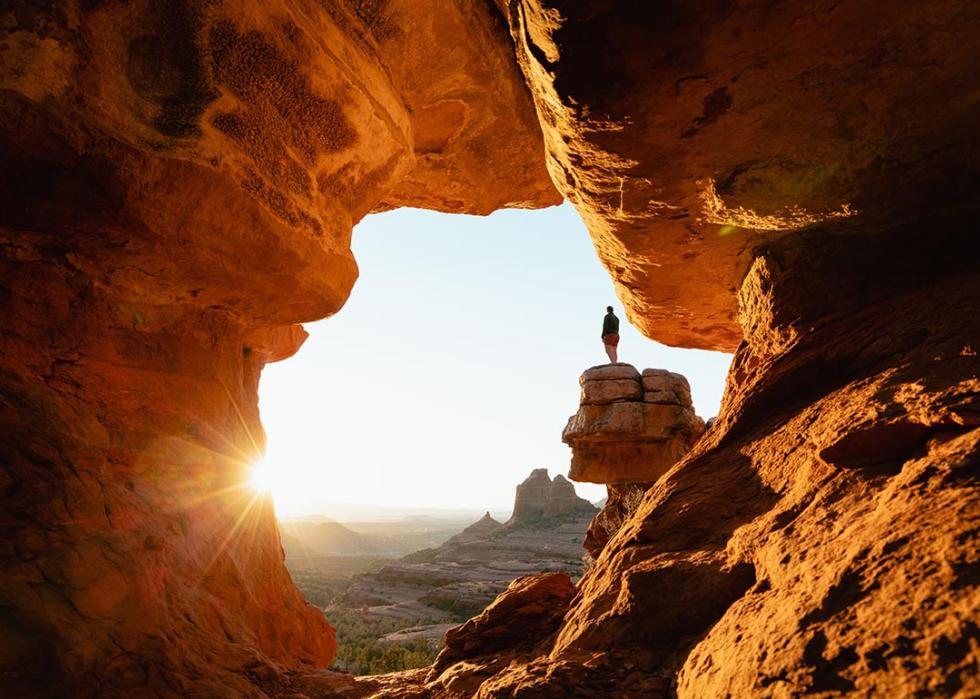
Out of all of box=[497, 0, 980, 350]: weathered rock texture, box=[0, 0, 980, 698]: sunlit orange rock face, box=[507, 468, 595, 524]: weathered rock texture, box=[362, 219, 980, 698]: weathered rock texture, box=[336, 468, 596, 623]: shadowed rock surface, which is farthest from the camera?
box=[507, 468, 595, 524]: weathered rock texture

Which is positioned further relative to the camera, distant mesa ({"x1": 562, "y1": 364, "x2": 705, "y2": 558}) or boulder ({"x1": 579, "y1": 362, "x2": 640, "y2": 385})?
boulder ({"x1": 579, "y1": 362, "x2": 640, "y2": 385})

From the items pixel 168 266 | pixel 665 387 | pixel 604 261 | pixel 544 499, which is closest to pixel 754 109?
pixel 604 261

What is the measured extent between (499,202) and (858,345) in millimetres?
4521

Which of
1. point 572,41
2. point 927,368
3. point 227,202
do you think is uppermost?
point 572,41

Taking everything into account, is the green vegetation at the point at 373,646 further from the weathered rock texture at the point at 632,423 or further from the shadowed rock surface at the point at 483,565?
the weathered rock texture at the point at 632,423

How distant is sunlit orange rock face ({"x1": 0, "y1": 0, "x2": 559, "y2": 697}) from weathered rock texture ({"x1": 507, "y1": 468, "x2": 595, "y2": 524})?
42.5m

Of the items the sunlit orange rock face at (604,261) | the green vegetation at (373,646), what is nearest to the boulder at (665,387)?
the green vegetation at (373,646)

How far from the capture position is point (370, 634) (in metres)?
17.1

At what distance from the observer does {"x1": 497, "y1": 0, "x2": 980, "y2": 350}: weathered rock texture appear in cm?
254

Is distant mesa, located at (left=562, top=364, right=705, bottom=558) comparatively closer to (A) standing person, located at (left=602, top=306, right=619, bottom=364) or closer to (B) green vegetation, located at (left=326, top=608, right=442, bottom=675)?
(A) standing person, located at (left=602, top=306, right=619, bottom=364)

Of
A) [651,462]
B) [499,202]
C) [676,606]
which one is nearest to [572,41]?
[676,606]

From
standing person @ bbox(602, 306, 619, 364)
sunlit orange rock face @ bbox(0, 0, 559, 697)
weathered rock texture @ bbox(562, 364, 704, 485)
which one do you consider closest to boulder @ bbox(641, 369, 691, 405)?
weathered rock texture @ bbox(562, 364, 704, 485)

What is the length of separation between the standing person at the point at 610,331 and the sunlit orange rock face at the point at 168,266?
11594 millimetres

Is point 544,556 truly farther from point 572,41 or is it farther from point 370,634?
point 572,41
